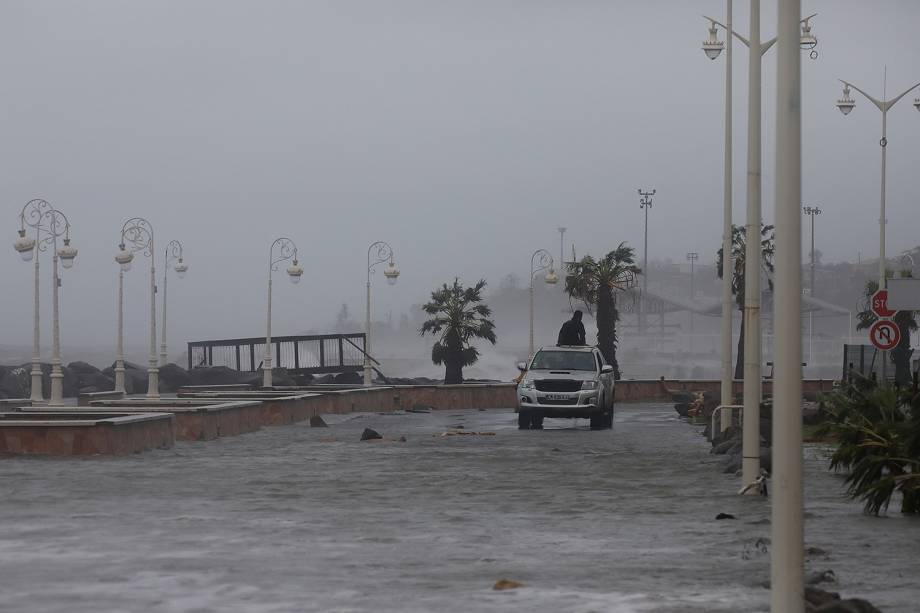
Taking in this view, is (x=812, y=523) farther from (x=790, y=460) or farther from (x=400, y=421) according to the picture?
(x=400, y=421)

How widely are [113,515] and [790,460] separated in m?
9.34

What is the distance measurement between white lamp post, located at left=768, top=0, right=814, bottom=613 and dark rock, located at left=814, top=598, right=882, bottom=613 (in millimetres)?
477

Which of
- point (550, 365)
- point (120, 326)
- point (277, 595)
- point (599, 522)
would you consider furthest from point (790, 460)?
point (120, 326)

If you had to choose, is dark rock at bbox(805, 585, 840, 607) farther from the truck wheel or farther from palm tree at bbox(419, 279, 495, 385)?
palm tree at bbox(419, 279, 495, 385)

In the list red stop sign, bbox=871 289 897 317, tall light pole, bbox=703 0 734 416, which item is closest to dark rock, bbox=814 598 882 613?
tall light pole, bbox=703 0 734 416

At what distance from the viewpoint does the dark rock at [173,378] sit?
73062 millimetres

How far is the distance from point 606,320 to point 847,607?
6732cm

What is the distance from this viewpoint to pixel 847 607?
9.03 m

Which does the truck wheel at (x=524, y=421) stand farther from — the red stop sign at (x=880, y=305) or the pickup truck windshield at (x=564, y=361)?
the red stop sign at (x=880, y=305)

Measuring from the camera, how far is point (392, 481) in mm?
21141

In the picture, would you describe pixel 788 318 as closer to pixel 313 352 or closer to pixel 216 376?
pixel 216 376

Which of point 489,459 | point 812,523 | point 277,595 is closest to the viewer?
point 277,595

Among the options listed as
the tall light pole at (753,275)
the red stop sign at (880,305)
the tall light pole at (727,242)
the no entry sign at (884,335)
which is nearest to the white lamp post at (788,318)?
the tall light pole at (753,275)

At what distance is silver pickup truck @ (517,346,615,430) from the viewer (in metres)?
37.5
